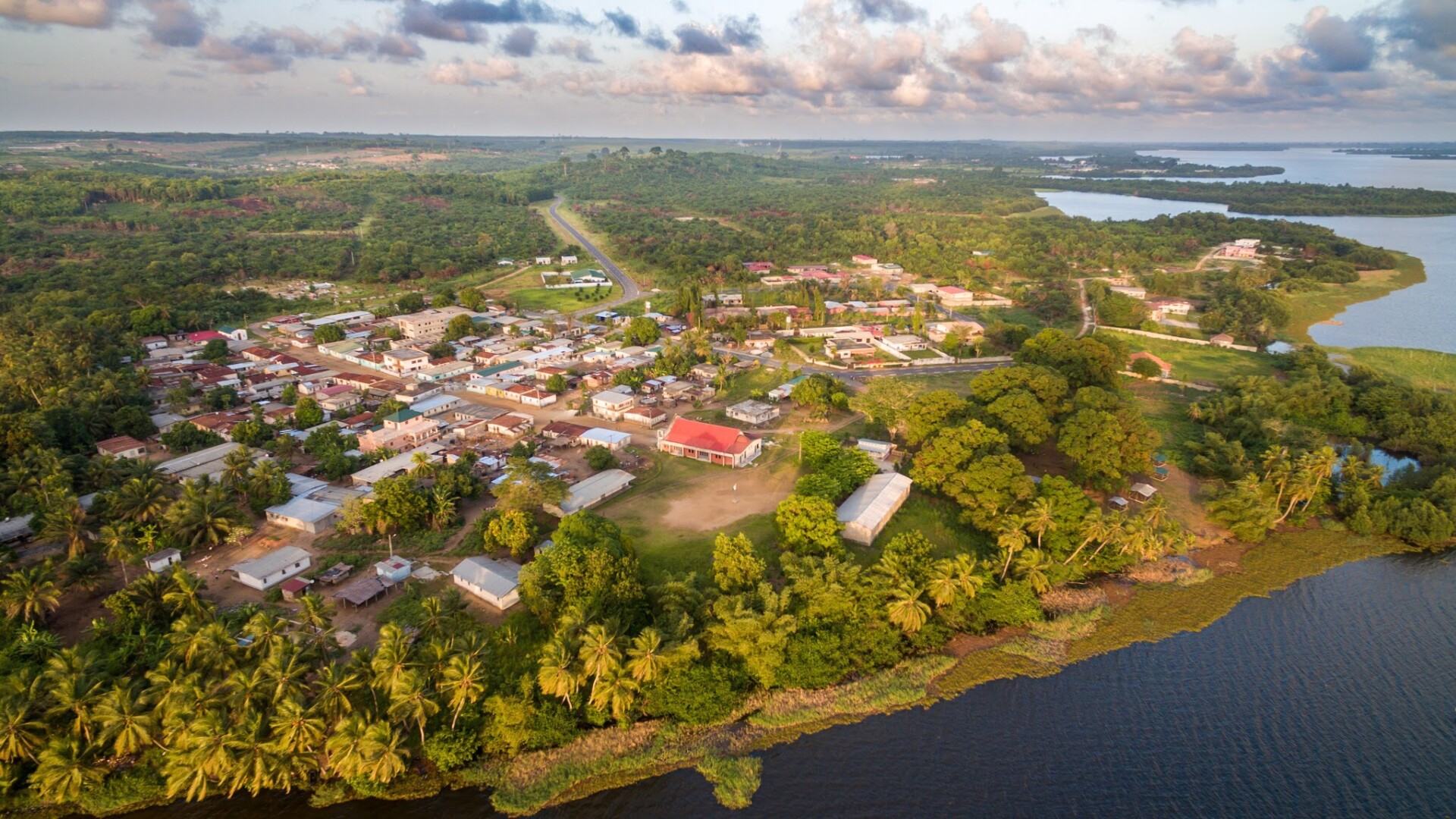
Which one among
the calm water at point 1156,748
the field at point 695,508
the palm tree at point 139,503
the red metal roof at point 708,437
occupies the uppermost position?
the palm tree at point 139,503

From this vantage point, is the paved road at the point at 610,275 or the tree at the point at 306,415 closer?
the tree at the point at 306,415

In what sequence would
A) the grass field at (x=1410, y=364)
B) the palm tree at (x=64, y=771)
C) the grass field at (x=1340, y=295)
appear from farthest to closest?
the grass field at (x=1340, y=295)
the grass field at (x=1410, y=364)
the palm tree at (x=64, y=771)

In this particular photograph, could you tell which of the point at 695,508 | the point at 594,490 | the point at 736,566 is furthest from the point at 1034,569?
the point at 594,490

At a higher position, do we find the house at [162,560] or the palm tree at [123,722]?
the palm tree at [123,722]

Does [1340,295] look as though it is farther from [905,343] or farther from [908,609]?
[908,609]

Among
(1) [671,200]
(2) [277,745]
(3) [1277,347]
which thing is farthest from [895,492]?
(1) [671,200]

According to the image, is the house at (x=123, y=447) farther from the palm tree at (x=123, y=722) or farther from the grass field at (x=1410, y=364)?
the grass field at (x=1410, y=364)

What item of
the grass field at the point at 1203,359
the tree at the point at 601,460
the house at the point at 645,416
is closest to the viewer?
the tree at the point at 601,460

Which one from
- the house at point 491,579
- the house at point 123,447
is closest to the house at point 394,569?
the house at point 491,579
